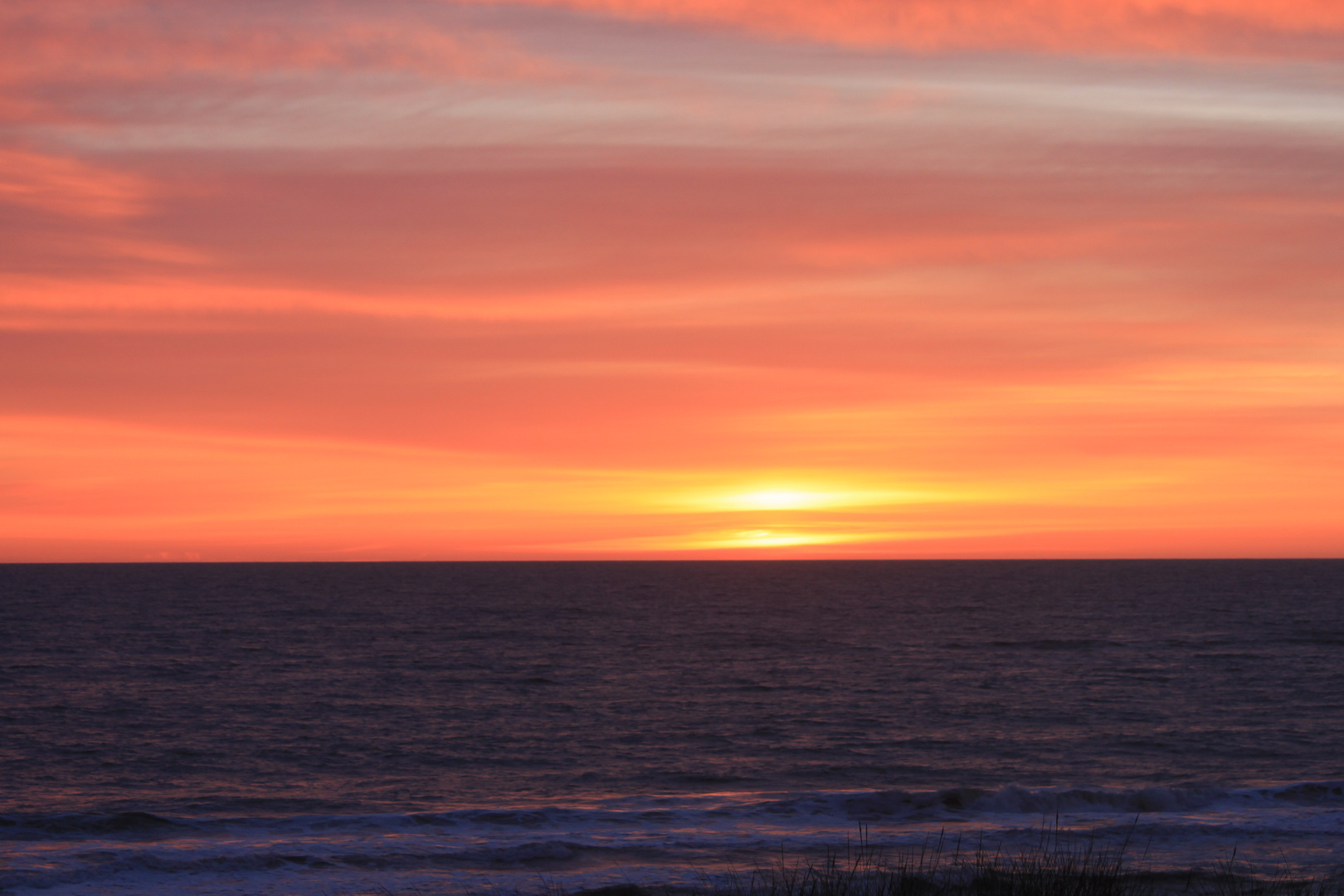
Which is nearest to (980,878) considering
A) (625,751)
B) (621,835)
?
(621,835)

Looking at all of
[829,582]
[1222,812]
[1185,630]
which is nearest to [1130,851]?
[1222,812]

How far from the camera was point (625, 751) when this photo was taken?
112ft

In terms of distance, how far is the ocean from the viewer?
2125 cm

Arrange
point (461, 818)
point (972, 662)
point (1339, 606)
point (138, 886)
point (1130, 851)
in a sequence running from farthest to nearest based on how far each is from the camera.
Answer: point (1339, 606), point (972, 662), point (461, 818), point (1130, 851), point (138, 886)

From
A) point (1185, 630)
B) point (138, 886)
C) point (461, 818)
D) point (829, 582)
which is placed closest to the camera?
point (138, 886)

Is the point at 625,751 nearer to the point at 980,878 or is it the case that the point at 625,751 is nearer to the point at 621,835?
the point at 621,835

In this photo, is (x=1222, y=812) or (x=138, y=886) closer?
(x=138, y=886)

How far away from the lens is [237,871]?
19.8 metres

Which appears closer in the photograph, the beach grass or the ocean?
the beach grass

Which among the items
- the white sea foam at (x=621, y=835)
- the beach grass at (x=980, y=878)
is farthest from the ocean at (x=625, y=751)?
the beach grass at (x=980, y=878)

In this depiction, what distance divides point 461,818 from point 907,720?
2051cm

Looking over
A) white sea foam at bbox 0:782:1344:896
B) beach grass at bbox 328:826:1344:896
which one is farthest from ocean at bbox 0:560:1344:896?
beach grass at bbox 328:826:1344:896

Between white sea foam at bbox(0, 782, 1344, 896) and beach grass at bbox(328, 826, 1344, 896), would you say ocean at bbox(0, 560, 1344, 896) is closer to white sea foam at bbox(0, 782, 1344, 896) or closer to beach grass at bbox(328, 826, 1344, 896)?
white sea foam at bbox(0, 782, 1344, 896)

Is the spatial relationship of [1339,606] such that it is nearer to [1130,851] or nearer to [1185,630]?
[1185,630]
